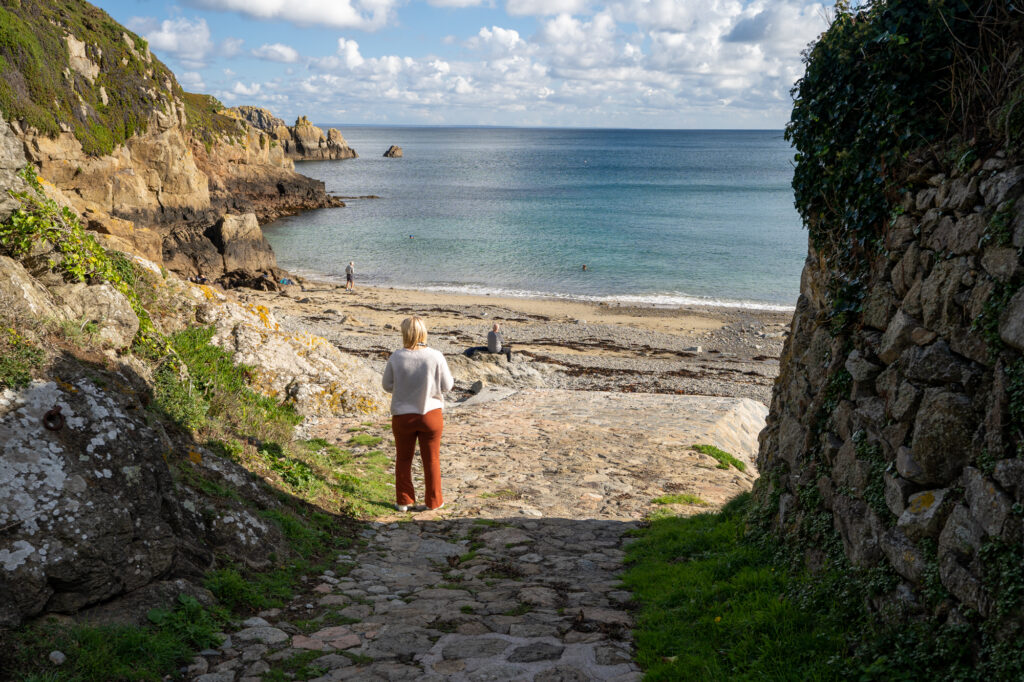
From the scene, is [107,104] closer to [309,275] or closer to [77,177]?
[77,177]

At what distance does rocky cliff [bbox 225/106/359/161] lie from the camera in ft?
374

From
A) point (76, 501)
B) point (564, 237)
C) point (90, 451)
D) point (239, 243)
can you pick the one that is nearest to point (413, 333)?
point (90, 451)

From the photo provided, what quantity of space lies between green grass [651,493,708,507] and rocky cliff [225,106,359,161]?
11064 centimetres

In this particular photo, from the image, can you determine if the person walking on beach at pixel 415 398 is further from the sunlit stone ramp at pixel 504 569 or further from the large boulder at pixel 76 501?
the large boulder at pixel 76 501

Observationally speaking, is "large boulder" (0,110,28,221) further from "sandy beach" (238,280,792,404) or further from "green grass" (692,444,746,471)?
"sandy beach" (238,280,792,404)

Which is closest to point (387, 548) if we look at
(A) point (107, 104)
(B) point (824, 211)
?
(B) point (824, 211)

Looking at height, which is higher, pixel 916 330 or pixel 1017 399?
pixel 916 330

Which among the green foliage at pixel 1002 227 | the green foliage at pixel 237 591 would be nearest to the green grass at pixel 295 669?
the green foliage at pixel 237 591

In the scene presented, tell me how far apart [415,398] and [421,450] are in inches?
22.9

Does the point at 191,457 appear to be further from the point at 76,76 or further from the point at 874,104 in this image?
the point at 76,76

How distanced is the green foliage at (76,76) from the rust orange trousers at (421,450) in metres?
23.4

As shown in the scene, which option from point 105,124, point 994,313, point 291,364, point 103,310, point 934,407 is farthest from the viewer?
point 105,124

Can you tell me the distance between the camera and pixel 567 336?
27344mm

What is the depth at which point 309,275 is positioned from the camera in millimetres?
41250
